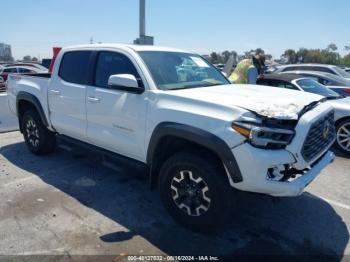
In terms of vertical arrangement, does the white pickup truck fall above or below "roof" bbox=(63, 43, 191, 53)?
below

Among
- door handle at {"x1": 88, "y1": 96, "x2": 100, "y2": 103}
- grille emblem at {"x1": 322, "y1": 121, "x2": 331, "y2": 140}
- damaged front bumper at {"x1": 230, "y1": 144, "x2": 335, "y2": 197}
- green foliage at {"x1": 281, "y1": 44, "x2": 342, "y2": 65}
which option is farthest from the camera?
green foliage at {"x1": 281, "y1": 44, "x2": 342, "y2": 65}

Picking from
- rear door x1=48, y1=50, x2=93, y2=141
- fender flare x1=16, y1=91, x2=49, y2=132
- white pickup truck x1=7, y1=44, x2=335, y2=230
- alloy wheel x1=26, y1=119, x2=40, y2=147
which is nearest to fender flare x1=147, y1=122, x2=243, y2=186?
white pickup truck x1=7, y1=44, x2=335, y2=230

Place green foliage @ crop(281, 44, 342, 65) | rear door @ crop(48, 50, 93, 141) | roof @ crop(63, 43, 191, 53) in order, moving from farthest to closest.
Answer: green foliage @ crop(281, 44, 342, 65) → rear door @ crop(48, 50, 93, 141) → roof @ crop(63, 43, 191, 53)

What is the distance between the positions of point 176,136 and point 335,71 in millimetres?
12648


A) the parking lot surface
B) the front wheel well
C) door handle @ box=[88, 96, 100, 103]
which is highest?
door handle @ box=[88, 96, 100, 103]

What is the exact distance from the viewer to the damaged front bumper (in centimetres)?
295

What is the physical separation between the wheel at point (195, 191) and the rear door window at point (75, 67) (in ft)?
6.50

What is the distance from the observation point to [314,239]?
3.51 metres

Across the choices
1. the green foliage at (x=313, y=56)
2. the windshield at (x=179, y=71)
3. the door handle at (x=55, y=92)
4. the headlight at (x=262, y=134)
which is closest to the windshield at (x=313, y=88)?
the windshield at (x=179, y=71)

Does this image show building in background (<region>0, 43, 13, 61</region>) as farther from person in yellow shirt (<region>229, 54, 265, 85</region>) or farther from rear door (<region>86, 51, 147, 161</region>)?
rear door (<region>86, 51, 147, 161</region>)

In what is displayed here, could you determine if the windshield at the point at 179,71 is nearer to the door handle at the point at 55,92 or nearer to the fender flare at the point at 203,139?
the fender flare at the point at 203,139

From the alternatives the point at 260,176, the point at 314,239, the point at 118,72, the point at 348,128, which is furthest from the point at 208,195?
the point at 348,128

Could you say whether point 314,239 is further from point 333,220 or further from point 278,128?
point 278,128

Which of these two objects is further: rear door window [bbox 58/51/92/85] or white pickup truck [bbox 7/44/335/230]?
rear door window [bbox 58/51/92/85]
